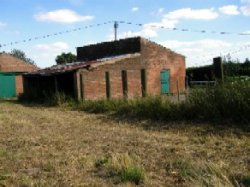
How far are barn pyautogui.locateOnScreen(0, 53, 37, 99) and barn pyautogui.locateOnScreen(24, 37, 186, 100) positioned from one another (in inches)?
287

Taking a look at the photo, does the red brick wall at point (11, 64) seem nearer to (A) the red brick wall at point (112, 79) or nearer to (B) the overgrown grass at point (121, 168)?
(A) the red brick wall at point (112, 79)

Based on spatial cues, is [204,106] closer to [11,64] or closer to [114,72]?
[114,72]

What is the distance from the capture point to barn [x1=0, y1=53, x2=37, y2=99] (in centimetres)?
4219

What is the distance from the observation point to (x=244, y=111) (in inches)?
508

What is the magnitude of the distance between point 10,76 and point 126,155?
35.8 metres

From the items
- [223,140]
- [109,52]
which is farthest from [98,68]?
[223,140]

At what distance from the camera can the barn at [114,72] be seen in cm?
2788

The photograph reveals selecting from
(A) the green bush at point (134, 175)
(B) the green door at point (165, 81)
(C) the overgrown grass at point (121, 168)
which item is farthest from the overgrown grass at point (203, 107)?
(B) the green door at point (165, 81)

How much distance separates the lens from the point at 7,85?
42500mm

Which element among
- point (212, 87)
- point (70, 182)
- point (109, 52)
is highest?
point (109, 52)

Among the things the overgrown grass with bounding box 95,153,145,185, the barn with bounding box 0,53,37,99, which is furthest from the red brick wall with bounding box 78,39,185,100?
the overgrown grass with bounding box 95,153,145,185

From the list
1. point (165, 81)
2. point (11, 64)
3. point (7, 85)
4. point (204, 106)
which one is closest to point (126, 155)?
point (204, 106)

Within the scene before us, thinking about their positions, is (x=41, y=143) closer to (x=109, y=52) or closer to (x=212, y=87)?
(x=212, y=87)

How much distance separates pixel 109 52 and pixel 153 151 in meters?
26.8
